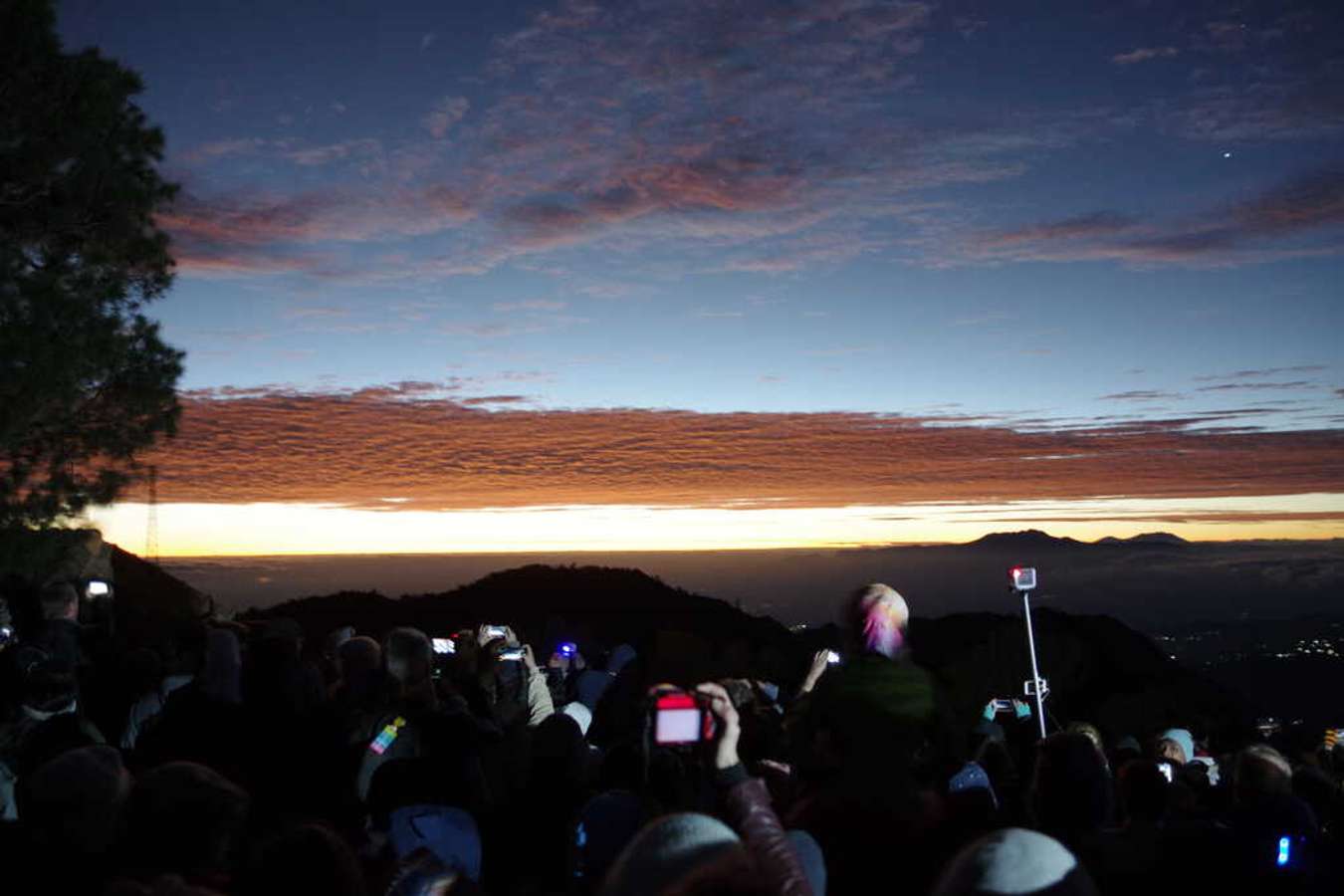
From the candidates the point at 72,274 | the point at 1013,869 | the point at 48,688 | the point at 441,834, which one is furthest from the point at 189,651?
the point at 72,274

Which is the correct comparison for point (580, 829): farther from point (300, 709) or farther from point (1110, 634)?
point (1110, 634)

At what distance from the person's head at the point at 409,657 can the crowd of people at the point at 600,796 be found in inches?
0.4

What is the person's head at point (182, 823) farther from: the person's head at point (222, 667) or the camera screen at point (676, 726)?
the person's head at point (222, 667)

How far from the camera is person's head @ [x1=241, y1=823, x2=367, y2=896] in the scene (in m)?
2.63

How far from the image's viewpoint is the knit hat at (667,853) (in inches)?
75.5

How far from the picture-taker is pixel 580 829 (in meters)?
3.93

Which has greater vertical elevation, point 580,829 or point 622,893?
point 622,893

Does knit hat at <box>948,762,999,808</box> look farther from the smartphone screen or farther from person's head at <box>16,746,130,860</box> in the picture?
person's head at <box>16,746,130,860</box>

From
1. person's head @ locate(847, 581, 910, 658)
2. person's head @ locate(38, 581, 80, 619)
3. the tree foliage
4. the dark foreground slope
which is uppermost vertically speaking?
the tree foliage

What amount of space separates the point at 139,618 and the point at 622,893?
2749 cm

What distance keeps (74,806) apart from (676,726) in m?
1.89

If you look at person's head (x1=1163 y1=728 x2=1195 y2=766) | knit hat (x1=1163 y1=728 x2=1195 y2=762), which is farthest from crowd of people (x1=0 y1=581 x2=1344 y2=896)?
knit hat (x1=1163 y1=728 x2=1195 y2=762)

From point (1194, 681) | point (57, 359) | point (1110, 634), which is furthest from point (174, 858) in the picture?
point (1194, 681)

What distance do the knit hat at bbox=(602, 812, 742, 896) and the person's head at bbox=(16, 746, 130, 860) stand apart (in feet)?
6.93
